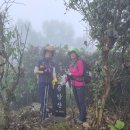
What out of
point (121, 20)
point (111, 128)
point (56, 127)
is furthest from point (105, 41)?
point (56, 127)

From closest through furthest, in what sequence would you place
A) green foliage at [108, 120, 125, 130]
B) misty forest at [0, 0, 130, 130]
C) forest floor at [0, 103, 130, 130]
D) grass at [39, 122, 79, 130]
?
green foliage at [108, 120, 125, 130] < misty forest at [0, 0, 130, 130] < forest floor at [0, 103, 130, 130] < grass at [39, 122, 79, 130]

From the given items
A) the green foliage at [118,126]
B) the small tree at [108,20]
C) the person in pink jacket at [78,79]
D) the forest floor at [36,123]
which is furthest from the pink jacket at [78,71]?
the green foliage at [118,126]

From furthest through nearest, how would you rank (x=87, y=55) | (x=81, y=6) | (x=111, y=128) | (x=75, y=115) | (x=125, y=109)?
(x=87, y=55) < (x=75, y=115) < (x=81, y=6) < (x=125, y=109) < (x=111, y=128)

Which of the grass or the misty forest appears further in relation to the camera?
the grass

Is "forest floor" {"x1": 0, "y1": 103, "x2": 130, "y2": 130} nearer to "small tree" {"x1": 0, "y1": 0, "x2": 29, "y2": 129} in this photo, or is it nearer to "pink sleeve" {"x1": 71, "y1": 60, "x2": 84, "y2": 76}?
"small tree" {"x1": 0, "y1": 0, "x2": 29, "y2": 129}

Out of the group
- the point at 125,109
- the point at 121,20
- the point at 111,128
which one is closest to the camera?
the point at 111,128

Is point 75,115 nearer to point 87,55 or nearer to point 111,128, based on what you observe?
point 111,128

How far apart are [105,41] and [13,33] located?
2.58 metres

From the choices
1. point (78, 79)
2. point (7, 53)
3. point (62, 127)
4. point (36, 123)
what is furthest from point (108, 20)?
point (36, 123)

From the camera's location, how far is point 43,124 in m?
9.51

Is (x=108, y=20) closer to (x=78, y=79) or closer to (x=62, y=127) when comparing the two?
(x=78, y=79)

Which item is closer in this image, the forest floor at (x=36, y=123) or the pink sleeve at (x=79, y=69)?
the forest floor at (x=36, y=123)

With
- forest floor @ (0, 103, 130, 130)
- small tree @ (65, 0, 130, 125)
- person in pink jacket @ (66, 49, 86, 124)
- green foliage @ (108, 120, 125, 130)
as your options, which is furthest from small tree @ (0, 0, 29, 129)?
green foliage @ (108, 120, 125, 130)

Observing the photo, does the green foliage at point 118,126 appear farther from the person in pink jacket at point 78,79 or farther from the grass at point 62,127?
the person in pink jacket at point 78,79
